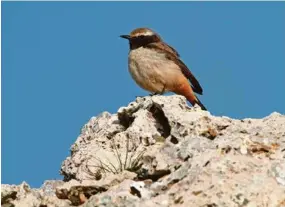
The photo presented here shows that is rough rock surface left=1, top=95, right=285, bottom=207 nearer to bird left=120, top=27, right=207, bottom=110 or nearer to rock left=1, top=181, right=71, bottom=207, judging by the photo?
rock left=1, top=181, right=71, bottom=207

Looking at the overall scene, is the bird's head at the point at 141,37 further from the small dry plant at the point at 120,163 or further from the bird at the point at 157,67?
the small dry plant at the point at 120,163

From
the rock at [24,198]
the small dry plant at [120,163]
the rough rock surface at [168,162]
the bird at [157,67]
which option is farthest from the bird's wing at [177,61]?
the rock at [24,198]

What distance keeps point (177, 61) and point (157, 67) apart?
2.43 feet

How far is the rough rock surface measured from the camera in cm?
559

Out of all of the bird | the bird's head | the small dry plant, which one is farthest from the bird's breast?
the small dry plant

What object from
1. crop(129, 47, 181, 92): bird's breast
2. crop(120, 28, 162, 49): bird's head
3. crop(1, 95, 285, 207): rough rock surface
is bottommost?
crop(1, 95, 285, 207): rough rock surface

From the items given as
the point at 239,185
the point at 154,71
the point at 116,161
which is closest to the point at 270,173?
the point at 239,185

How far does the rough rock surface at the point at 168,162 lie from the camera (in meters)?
5.59

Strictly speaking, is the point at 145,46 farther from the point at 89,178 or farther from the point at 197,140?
the point at 197,140

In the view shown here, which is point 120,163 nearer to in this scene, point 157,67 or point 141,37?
point 157,67

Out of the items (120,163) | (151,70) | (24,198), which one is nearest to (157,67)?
(151,70)

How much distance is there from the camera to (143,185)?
5.92 meters

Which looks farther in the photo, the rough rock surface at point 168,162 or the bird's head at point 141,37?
the bird's head at point 141,37

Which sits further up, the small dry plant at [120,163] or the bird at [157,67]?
the bird at [157,67]
